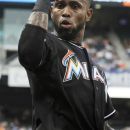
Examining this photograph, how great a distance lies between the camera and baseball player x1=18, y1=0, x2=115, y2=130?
84.9 inches

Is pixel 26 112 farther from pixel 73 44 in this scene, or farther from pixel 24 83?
pixel 73 44

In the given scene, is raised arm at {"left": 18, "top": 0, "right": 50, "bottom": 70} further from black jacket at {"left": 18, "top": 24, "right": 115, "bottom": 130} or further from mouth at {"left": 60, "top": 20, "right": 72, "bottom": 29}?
mouth at {"left": 60, "top": 20, "right": 72, "bottom": 29}

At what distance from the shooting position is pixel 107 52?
49.5 feet

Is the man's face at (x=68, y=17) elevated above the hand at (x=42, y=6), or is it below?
below

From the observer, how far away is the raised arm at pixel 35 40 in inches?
83.4

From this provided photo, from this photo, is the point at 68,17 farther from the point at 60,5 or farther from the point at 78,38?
the point at 78,38

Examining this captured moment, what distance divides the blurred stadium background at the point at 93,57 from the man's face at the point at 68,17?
11.1 m

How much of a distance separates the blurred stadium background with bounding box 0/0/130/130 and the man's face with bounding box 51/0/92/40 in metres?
11.1

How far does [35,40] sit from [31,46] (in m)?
0.03

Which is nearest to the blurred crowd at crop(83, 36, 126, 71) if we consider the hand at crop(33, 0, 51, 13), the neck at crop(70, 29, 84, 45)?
the neck at crop(70, 29, 84, 45)

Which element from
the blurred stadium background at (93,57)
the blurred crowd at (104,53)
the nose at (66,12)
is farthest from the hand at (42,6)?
the blurred crowd at (104,53)

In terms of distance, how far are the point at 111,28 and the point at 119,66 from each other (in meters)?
2.16

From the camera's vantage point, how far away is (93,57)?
14734 mm

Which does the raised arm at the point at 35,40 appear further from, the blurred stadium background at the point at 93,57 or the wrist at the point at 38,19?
the blurred stadium background at the point at 93,57
